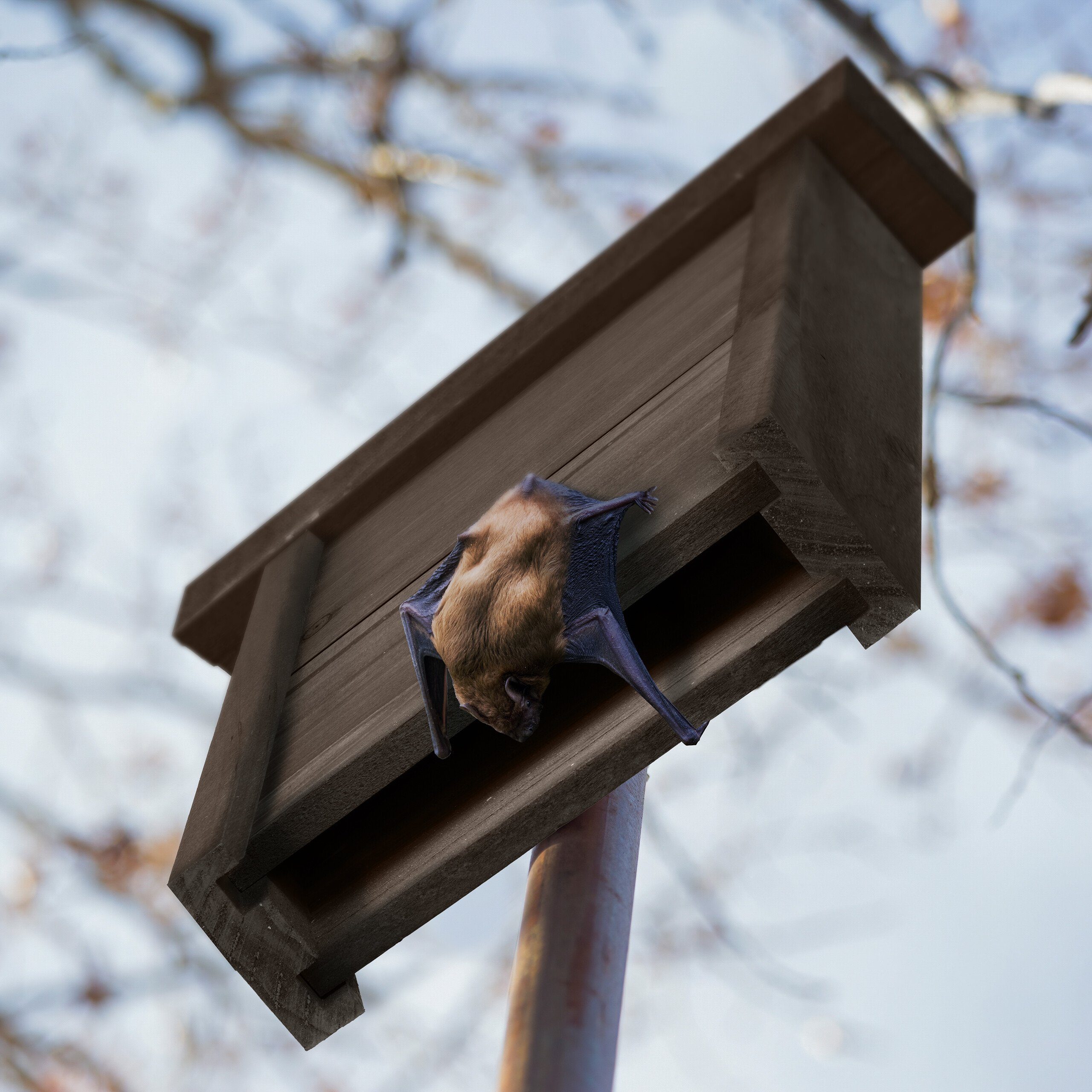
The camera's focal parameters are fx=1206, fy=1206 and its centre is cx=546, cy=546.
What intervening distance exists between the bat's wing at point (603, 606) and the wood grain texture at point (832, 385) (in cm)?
20

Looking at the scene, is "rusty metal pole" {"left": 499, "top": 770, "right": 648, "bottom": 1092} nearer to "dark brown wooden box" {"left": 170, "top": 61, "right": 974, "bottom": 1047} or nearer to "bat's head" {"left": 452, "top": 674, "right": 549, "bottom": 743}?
"dark brown wooden box" {"left": 170, "top": 61, "right": 974, "bottom": 1047}

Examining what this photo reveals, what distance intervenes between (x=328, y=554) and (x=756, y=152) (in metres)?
1.18

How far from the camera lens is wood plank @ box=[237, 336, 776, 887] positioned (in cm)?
167

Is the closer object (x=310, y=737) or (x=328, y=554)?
(x=310, y=737)

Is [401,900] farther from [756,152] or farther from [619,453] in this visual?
[756,152]

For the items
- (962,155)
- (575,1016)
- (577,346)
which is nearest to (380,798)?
(575,1016)

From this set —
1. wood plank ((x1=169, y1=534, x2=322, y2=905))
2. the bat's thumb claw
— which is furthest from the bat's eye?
wood plank ((x1=169, y1=534, x2=322, y2=905))

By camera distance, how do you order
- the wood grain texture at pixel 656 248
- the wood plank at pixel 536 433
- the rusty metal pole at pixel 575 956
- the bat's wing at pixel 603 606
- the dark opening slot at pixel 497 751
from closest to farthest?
the rusty metal pole at pixel 575 956 < the bat's wing at pixel 603 606 < the dark opening slot at pixel 497 751 < the wood plank at pixel 536 433 < the wood grain texture at pixel 656 248

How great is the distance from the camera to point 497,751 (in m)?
1.88

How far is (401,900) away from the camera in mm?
1788

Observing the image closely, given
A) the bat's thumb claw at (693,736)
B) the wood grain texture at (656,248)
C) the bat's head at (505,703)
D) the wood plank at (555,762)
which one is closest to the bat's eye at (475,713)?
the bat's head at (505,703)

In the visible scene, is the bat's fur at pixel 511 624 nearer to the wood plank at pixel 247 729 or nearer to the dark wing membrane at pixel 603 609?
the dark wing membrane at pixel 603 609

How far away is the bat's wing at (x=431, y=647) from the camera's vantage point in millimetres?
1752

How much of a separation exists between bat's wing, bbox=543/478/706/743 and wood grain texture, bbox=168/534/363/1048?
0.59 m
